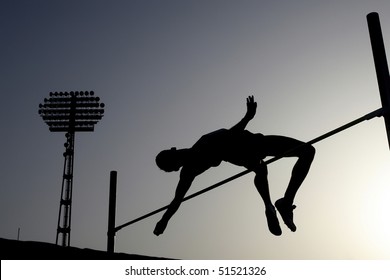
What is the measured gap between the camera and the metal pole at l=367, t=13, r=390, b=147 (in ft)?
16.8

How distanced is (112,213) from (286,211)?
378cm

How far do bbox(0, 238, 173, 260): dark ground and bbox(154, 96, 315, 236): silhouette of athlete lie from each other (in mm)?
1221

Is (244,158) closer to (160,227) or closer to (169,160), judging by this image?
(169,160)

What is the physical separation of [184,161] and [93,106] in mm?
18574

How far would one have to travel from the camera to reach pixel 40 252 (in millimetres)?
5219

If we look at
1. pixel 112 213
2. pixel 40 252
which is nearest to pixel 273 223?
pixel 40 252

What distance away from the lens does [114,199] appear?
8.98 meters

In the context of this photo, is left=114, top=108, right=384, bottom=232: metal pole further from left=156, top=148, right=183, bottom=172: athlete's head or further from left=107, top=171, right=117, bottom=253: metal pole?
left=156, top=148, right=183, bottom=172: athlete's head

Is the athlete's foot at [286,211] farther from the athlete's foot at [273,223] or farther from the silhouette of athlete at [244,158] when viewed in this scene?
the athlete's foot at [273,223]

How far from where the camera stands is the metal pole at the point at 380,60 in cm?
512

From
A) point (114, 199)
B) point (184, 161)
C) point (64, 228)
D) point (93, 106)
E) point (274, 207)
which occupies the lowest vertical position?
point (274, 207)
